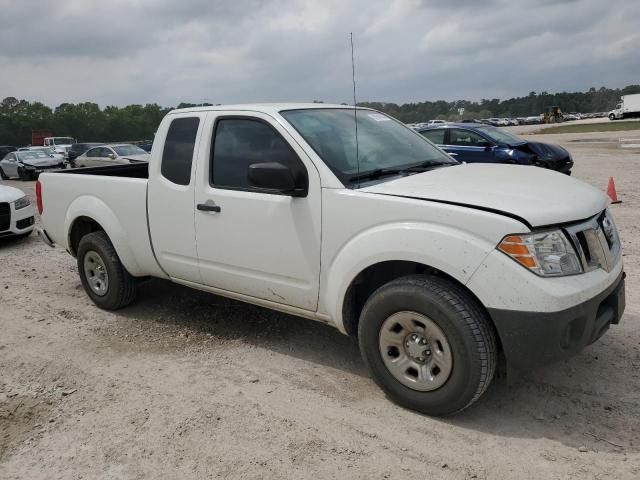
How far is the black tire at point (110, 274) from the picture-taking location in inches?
201

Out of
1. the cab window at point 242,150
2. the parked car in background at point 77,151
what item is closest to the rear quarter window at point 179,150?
the cab window at point 242,150

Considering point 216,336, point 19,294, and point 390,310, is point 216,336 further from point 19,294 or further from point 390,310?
point 19,294

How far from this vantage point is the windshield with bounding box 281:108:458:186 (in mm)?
3697

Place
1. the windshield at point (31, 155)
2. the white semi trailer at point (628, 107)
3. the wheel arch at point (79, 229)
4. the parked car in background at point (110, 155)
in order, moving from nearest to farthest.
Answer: the wheel arch at point (79, 229) < the parked car in background at point (110, 155) < the windshield at point (31, 155) < the white semi trailer at point (628, 107)

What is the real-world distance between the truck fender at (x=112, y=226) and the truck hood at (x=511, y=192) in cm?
252

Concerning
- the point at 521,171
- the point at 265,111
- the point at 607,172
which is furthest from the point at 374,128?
the point at 607,172

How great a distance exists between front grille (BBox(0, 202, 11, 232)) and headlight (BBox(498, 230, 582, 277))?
8.16 metres

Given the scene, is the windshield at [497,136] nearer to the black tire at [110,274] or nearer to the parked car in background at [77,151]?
the black tire at [110,274]

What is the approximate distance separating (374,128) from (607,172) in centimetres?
1387

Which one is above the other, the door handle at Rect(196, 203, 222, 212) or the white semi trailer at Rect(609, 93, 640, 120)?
the white semi trailer at Rect(609, 93, 640, 120)

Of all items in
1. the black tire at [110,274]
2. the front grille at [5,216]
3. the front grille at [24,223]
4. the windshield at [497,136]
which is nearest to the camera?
the black tire at [110,274]

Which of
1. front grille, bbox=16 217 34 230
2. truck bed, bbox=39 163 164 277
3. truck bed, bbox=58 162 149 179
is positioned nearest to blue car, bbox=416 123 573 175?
truck bed, bbox=58 162 149 179

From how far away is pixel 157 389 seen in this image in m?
3.76

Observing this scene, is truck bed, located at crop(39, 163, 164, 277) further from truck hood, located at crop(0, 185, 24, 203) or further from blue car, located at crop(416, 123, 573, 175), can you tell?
blue car, located at crop(416, 123, 573, 175)
